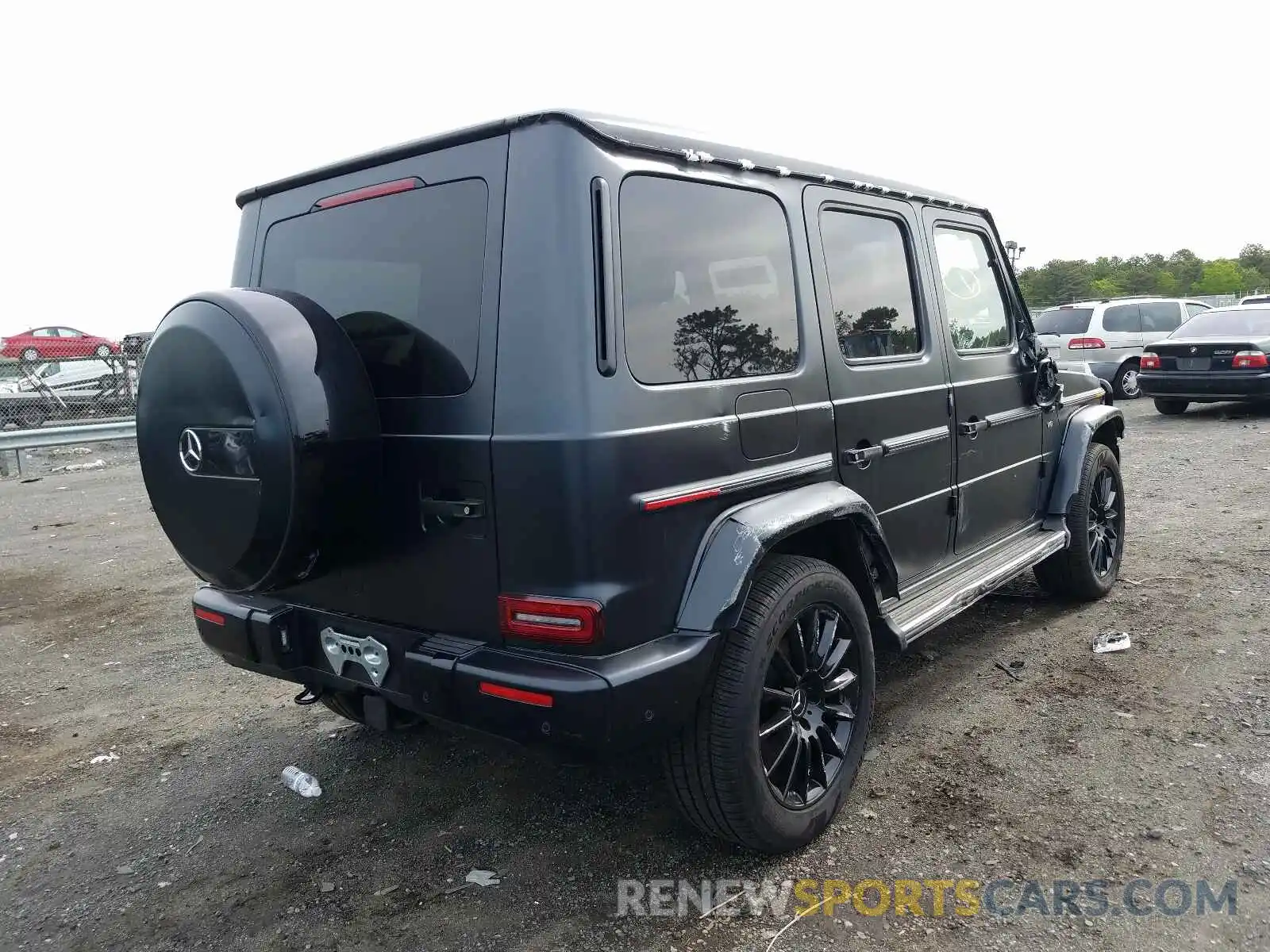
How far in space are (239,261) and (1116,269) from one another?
61.3 m

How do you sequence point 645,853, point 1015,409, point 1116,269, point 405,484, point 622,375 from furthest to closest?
point 1116,269 < point 1015,409 < point 645,853 < point 405,484 < point 622,375

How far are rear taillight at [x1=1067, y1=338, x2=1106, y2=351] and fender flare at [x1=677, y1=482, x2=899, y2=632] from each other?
43.9ft

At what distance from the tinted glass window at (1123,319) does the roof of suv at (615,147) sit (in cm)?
1283

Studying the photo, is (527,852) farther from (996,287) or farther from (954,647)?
(996,287)

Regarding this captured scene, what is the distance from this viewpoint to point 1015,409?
4332mm

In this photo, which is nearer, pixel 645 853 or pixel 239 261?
pixel 645 853

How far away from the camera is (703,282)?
105 inches

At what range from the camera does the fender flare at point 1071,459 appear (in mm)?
4656

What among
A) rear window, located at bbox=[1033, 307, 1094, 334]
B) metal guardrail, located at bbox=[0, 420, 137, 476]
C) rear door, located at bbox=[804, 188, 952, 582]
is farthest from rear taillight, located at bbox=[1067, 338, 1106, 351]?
metal guardrail, located at bbox=[0, 420, 137, 476]

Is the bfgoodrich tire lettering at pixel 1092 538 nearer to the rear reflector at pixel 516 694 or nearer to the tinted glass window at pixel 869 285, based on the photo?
the tinted glass window at pixel 869 285

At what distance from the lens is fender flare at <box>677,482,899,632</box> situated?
2434 millimetres

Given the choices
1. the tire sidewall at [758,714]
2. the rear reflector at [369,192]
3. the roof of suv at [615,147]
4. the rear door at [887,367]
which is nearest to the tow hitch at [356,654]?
the tire sidewall at [758,714]

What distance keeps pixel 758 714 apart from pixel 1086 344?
13954 millimetres

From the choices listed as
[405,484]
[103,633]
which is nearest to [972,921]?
[405,484]
